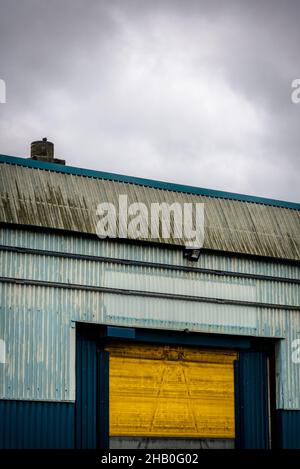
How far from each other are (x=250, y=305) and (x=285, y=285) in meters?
2.27

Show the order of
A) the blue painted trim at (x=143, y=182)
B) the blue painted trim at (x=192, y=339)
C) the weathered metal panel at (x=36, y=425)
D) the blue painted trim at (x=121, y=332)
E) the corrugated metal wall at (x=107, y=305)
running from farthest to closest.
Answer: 1. the blue painted trim at (x=192, y=339)
2. the blue painted trim at (x=143, y=182)
3. the blue painted trim at (x=121, y=332)
4. the corrugated metal wall at (x=107, y=305)
5. the weathered metal panel at (x=36, y=425)

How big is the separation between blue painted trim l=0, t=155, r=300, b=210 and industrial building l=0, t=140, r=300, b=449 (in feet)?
0.21

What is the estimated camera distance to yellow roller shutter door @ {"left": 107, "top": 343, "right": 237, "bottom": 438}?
39.3 metres

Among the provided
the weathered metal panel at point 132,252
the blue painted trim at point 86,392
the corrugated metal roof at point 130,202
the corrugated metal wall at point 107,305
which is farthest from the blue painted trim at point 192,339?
the corrugated metal roof at point 130,202

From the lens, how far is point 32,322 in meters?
36.8

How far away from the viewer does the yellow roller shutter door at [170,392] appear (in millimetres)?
39281

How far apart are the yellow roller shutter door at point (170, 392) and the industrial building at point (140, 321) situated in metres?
0.05

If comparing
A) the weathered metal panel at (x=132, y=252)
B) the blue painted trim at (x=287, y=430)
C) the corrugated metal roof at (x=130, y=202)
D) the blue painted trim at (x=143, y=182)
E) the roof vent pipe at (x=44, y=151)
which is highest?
the roof vent pipe at (x=44, y=151)

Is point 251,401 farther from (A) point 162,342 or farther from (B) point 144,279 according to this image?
(B) point 144,279

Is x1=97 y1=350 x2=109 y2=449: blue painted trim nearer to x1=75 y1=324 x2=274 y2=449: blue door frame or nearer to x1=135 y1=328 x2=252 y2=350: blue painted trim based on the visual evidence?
x1=75 y1=324 x2=274 y2=449: blue door frame

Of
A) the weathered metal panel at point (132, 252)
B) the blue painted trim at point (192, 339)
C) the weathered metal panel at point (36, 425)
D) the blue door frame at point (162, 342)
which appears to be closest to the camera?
the weathered metal panel at point (36, 425)

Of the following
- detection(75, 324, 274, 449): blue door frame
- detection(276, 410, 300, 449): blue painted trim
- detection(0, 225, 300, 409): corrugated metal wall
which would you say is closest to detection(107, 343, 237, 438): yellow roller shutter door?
detection(75, 324, 274, 449): blue door frame

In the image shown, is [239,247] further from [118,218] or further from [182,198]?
[118,218]

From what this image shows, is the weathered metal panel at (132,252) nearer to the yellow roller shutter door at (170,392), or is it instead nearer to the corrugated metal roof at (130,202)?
the corrugated metal roof at (130,202)
